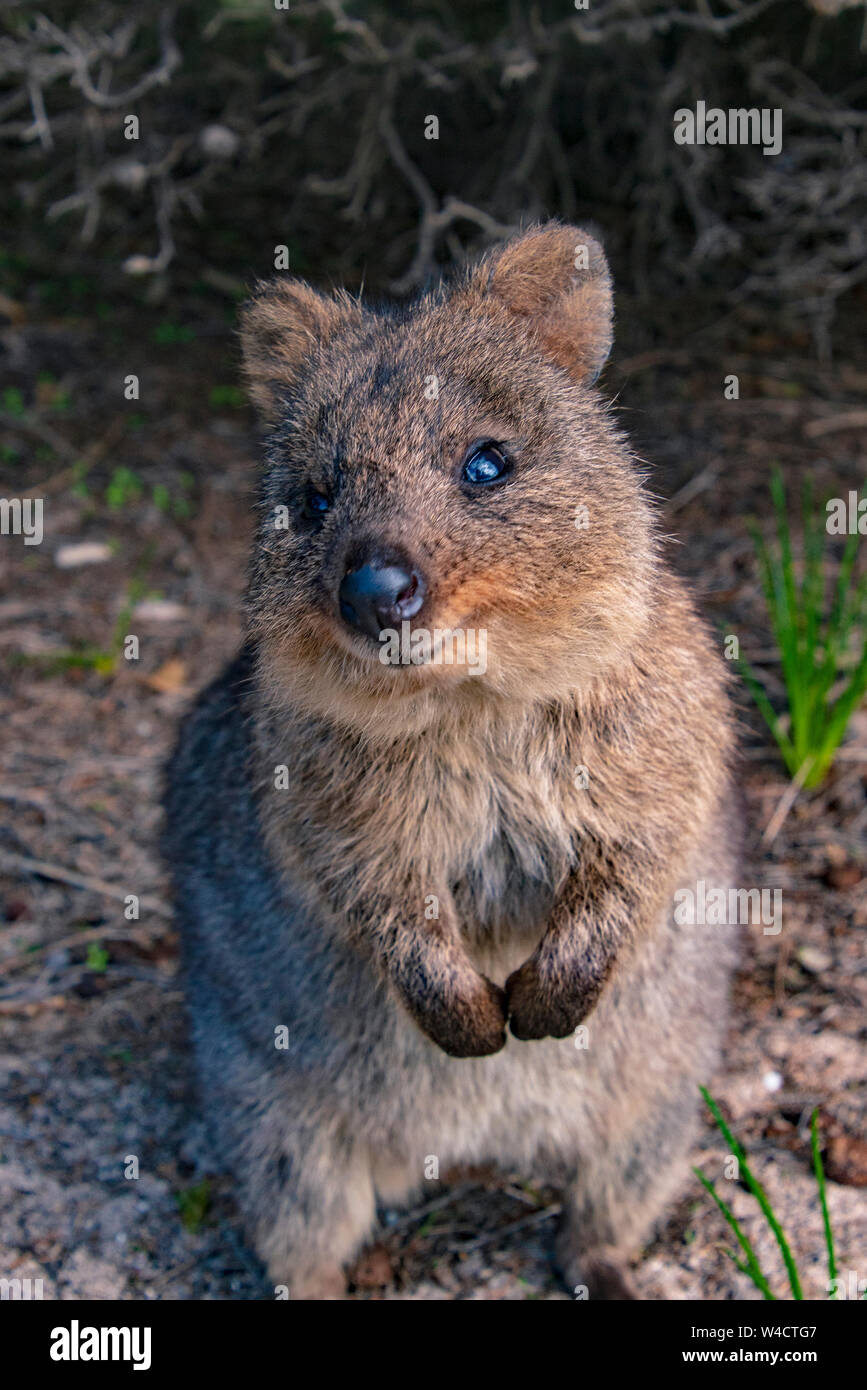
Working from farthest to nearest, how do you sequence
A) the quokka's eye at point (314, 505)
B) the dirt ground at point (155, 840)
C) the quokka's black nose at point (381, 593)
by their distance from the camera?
the dirt ground at point (155, 840) → the quokka's eye at point (314, 505) → the quokka's black nose at point (381, 593)

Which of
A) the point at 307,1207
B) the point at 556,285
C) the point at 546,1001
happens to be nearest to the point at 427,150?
the point at 556,285

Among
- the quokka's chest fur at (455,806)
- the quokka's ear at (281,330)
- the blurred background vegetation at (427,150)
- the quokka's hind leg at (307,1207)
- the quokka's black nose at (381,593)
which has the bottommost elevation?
the quokka's hind leg at (307,1207)

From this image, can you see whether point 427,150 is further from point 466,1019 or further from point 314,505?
point 466,1019

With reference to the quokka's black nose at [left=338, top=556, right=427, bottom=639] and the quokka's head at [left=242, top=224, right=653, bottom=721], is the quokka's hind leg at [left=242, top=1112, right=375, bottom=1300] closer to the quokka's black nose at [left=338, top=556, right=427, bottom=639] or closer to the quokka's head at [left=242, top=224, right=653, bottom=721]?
the quokka's head at [left=242, top=224, right=653, bottom=721]

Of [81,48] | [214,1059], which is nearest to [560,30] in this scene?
[81,48]

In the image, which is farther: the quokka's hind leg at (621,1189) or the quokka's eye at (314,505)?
the quokka's hind leg at (621,1189)

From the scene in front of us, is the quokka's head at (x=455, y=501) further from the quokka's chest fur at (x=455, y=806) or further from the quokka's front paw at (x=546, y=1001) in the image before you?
the quokka's front paw at (x=546, y=1001)

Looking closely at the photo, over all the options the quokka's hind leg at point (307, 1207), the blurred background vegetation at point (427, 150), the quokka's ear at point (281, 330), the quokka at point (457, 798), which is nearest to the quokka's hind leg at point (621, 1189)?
the quokka at point (457, 798)

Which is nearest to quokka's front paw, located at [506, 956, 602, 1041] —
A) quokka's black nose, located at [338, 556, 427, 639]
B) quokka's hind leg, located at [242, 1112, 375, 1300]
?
quokka's hind leg, located at [242, 1112, 375, 1300]
